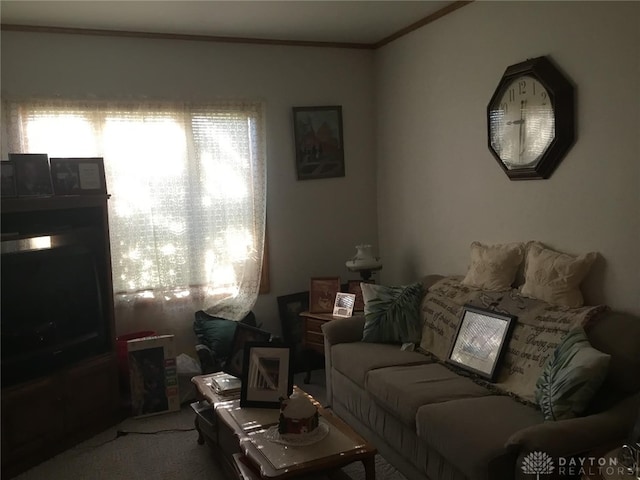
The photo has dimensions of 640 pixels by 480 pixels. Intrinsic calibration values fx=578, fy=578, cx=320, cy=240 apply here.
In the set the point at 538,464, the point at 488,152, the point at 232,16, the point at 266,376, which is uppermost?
the point at 232,16

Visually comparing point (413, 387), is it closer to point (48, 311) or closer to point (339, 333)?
point (339, 333)

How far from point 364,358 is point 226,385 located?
0.80 m

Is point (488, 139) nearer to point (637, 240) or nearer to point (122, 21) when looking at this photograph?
point (637, 240)

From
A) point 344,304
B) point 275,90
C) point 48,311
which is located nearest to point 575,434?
point 344,304

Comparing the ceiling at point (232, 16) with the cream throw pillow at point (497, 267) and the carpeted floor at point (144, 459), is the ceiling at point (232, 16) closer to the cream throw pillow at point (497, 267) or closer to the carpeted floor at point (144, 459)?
the cream throw pillow at point (497, 267)

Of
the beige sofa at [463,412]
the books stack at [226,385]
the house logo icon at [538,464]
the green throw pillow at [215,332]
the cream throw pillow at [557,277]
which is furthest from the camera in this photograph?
the green throw pillow at [215,332]

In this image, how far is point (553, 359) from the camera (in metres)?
2.56

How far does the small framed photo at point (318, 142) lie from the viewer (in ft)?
15.2

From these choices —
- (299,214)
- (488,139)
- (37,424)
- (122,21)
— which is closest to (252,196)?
(299,214)

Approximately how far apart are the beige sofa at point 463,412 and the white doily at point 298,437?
0.48 metres

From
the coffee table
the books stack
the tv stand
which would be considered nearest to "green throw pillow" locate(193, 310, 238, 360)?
the tv stand

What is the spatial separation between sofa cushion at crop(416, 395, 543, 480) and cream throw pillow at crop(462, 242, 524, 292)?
794 millimetres

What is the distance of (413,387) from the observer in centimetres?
285

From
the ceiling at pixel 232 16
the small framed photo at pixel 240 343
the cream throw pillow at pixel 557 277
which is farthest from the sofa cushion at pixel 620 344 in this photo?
the ceiling at pixel 232 16
